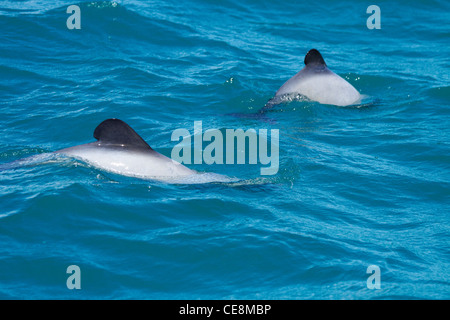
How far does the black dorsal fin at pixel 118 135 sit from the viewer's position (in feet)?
36.2

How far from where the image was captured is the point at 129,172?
36.5 ft

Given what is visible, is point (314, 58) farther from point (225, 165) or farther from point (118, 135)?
point (118, 135)

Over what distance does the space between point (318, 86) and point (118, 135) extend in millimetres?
6180

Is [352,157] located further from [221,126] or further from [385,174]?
[221,126]

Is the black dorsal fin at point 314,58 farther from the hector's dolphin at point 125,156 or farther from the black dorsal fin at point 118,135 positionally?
the black dorsal fin at point 118,135

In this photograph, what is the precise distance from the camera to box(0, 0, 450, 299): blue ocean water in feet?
29.2

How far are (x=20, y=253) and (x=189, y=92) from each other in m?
8.50

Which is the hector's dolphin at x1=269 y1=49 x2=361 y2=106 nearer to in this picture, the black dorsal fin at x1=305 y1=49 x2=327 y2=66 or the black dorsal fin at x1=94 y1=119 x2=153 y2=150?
the black dorsal fin at x1=305 y1=49 x2=327 y2=66

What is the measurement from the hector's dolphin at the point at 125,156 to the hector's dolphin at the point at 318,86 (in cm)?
529

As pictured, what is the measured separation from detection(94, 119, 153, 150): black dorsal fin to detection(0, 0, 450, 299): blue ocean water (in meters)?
0.58

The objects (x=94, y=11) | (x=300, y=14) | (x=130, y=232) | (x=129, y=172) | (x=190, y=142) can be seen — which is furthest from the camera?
(x=300, y=14)

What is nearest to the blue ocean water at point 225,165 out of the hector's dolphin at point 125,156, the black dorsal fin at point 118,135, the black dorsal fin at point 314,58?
the hector's dolphin at point 125,156

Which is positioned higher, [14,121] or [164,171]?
[14,121]

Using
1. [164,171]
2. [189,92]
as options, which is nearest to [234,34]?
[189,92]
